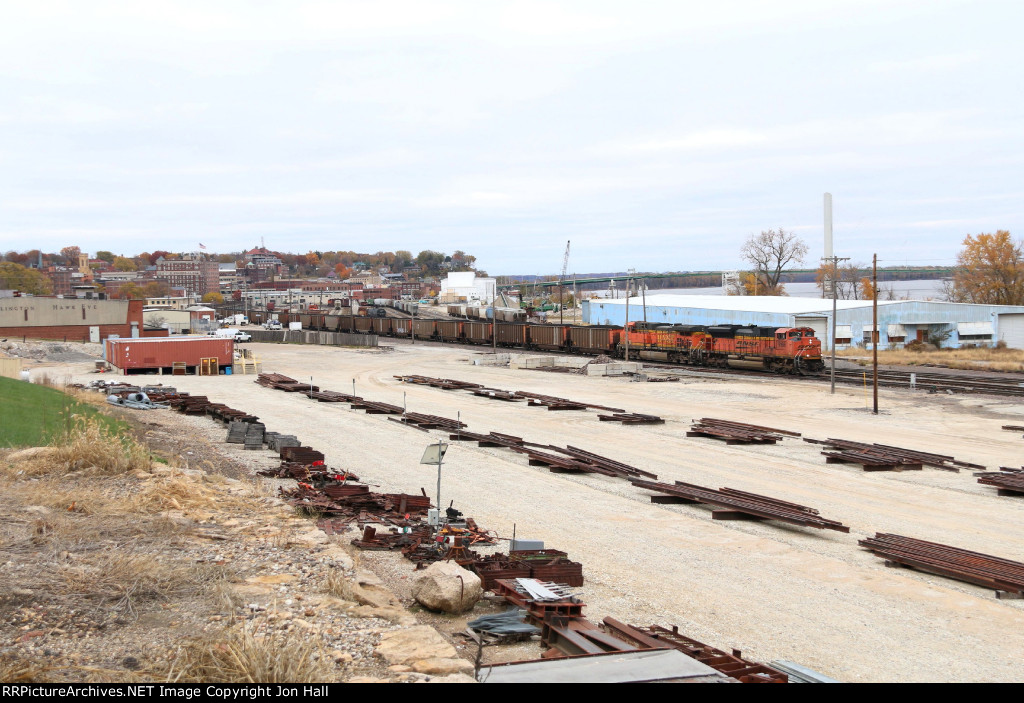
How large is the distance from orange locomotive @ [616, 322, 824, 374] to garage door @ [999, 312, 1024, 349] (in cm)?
3042

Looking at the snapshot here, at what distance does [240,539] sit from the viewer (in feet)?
47.4

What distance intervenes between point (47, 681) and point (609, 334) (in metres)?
62.9

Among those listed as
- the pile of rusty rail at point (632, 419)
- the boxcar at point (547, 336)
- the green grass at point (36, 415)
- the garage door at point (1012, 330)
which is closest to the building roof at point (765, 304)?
the garage door at point (1012, 330)

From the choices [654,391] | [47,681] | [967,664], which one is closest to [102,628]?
[47,681]

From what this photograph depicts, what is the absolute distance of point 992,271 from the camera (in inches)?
3777

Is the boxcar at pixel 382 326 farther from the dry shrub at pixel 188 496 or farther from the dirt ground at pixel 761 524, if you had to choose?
the dry shrub at pixel 188 496

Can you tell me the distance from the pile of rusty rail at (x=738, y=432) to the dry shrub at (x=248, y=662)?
23.3m

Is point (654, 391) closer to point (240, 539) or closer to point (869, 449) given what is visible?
point (869, 449)

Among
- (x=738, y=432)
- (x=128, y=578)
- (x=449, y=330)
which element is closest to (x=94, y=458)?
(x=128, y=578)

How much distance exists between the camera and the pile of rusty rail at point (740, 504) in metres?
18.2

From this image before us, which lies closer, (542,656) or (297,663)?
(297,663)

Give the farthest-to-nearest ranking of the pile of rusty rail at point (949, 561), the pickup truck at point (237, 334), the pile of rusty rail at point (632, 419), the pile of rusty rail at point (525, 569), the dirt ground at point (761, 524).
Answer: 1. the pickup truck at point (237, 334)
2. the pile of rusty rail at point (632, 419)
3. the pile of rusty rail at point (949, 561)
4. the pile of rusty rail at point (525, 569)
5. the dirt ground at point (761, 524)

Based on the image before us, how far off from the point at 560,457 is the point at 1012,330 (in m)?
64.7

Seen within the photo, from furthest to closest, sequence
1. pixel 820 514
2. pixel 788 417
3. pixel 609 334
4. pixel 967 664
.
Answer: pixel 609 334
pixel 788 417
pixel 820 514
pixel 967 664
